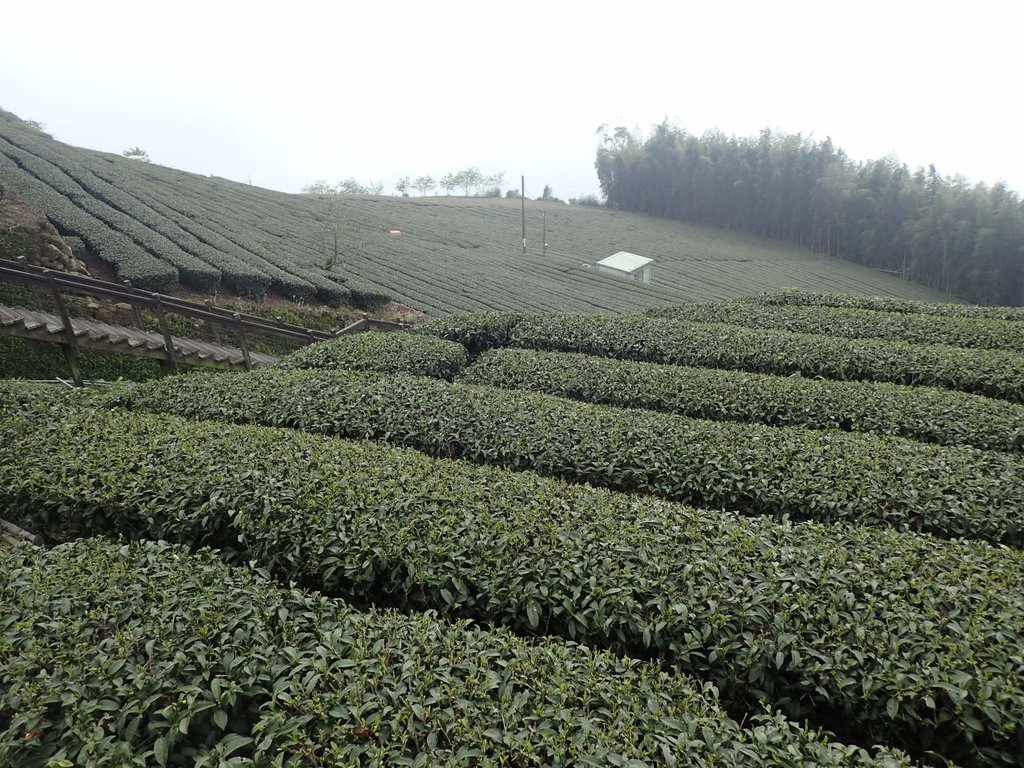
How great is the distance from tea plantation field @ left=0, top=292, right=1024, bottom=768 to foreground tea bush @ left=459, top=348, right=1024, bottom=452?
0.06 m

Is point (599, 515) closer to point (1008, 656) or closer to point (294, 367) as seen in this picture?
point (1008, 656)

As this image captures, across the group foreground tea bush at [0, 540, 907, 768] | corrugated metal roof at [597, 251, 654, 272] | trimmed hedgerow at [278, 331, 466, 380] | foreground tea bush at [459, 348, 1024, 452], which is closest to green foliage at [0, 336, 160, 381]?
trimmed hedgerow at [278, 331, 466, 380]

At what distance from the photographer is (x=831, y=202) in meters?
51.5

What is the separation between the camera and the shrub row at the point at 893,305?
42.5ft

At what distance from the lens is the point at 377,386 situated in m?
7.29

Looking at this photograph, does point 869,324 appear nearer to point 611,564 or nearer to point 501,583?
point 611,564

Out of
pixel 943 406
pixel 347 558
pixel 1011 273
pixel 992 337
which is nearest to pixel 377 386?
pixel 347 558

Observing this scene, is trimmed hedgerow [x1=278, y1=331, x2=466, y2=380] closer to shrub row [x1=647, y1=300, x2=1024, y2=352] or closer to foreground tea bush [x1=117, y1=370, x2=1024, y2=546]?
foreground tea bush [x1=117, y1=370, x2=1024, y2=546]

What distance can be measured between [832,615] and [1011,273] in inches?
1925

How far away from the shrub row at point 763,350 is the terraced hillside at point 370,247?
34.7ft

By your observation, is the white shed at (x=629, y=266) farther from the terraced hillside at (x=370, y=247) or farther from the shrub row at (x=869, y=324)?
the shrub row at (x=869, y=324)

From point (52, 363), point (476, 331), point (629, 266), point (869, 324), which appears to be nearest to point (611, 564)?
point (476, 331)

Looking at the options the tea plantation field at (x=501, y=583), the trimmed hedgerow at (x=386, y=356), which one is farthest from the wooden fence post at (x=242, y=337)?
the tea plantation field at (x=501, y=583)

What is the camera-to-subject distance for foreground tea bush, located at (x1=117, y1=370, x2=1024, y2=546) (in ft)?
16.0
